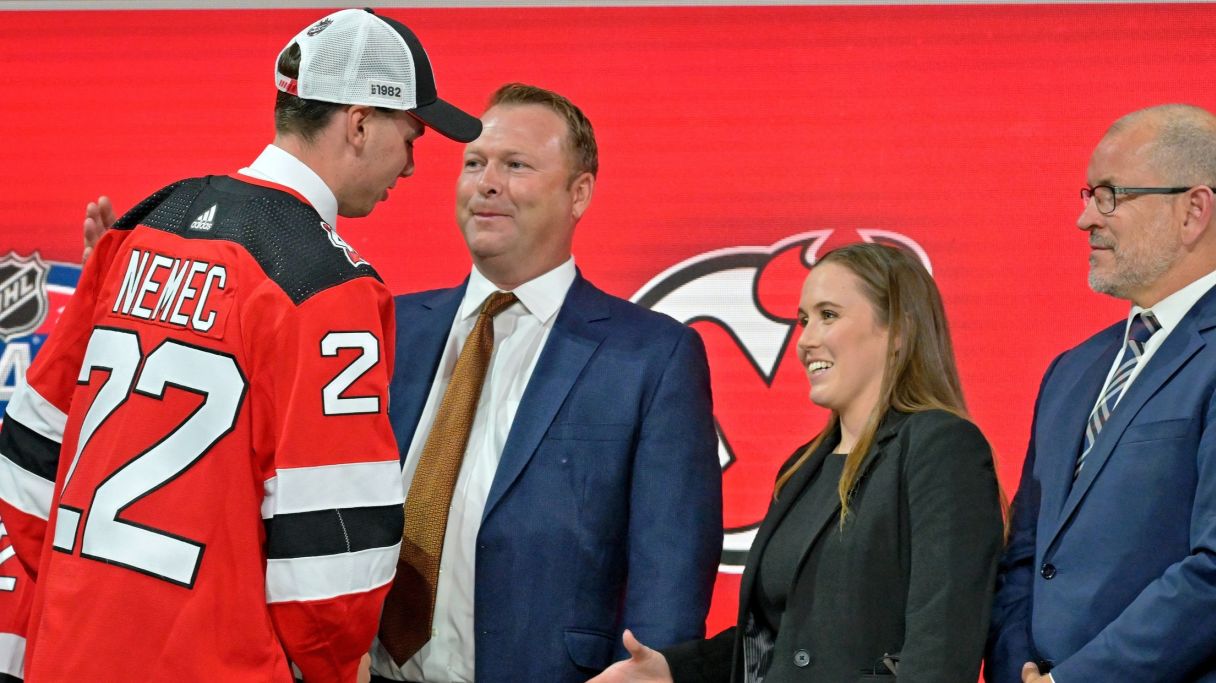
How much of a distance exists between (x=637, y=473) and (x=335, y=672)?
73 centimetres

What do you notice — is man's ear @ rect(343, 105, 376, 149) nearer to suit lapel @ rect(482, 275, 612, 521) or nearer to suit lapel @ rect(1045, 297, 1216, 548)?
suit lapel @ rect(482, 275, 612, 521)

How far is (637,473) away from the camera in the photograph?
255 centimetres

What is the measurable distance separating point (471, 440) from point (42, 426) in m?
0.78

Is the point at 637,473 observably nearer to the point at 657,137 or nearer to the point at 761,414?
the point at 761,414

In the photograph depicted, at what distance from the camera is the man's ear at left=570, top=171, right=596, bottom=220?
287 cm

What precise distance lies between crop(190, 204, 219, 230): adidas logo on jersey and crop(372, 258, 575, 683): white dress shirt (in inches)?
28.9

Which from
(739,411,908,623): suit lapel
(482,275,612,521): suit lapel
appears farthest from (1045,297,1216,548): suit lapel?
(482,275,612,521): suit lapel

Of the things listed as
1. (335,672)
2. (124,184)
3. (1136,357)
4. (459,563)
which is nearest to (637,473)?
(459,563)

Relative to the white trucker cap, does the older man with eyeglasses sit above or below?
below

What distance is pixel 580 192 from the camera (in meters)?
2.89

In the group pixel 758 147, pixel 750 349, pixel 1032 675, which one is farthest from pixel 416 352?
pixel 1032 675

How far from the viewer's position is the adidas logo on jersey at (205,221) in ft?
6.72

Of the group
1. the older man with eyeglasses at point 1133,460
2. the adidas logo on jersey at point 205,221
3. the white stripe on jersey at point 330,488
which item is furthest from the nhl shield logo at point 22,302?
the older man with eyeglasses at point 1133,460

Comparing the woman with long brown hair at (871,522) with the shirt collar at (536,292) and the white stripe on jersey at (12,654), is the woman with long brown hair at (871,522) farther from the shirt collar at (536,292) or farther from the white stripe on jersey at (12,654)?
the white stripe on jersey at (12,654)
